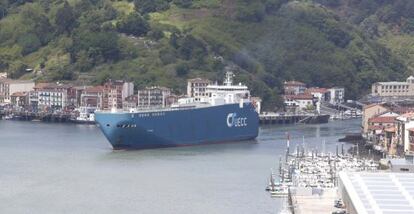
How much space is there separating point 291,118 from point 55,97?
828 centimetres

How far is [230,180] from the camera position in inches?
1148

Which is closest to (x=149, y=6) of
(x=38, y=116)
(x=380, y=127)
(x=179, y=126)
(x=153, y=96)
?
(x=38, y=116)

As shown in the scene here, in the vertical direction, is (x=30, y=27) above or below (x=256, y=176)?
above

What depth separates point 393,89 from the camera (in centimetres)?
5884

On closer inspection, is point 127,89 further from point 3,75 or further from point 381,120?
point 381,120

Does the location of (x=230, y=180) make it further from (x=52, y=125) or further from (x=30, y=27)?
(x=30, y=27)

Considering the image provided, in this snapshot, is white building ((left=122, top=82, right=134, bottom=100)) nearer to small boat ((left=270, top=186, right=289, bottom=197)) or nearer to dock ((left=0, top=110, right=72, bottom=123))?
dock ((left=0, top=110, right=72, bottom=123))

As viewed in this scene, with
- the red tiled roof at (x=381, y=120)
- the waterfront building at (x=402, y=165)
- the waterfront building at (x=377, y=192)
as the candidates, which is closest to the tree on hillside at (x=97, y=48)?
the red tiled roof at (x=381, y=120)

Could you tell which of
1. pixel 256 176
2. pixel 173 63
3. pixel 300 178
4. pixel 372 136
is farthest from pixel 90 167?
pixel 173 63

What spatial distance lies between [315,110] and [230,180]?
24.5m

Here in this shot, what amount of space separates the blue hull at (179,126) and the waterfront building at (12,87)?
14219 mm

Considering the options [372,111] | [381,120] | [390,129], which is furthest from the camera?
[372,111]

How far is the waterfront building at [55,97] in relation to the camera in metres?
52.9

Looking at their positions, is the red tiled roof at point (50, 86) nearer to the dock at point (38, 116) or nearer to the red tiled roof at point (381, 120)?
the dock at point (38, 116)
